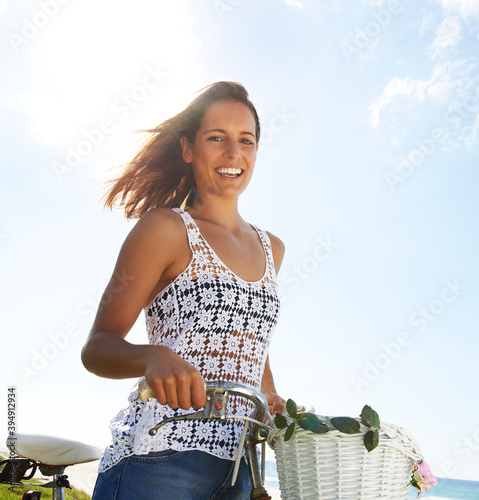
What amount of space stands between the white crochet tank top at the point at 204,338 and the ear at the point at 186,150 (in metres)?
0.49

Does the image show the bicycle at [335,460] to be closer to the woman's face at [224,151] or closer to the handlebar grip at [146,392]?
the handlebar grip at [146,392]

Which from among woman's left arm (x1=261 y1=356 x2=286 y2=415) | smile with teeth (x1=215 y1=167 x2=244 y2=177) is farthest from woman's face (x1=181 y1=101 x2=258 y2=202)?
woman's left arm (x1=261 y1=356 x2=286 y2=415)

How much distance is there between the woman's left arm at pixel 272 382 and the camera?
209 centimetres

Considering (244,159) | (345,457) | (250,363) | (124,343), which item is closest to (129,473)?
(124,343)

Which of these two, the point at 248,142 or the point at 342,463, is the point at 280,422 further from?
the point at 248,142

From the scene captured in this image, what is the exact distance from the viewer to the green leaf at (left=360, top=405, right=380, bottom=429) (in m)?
1.31

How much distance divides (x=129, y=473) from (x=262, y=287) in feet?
2.59

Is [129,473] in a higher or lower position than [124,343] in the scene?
lower

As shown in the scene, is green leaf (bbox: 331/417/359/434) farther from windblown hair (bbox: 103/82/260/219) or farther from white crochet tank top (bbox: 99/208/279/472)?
windblown hair (bbox: 103/82/260/219)

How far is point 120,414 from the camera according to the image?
1.85m

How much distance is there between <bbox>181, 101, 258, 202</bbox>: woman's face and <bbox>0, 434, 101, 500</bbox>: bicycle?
3.56 m

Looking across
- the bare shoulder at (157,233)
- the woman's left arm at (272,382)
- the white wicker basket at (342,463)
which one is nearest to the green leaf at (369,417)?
the white wicker basket at (342,463)

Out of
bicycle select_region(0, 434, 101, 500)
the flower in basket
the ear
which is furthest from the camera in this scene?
bicycle select_region(0, 434, 101, 500)

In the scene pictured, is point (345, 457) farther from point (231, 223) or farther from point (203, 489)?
point (231, 223)
